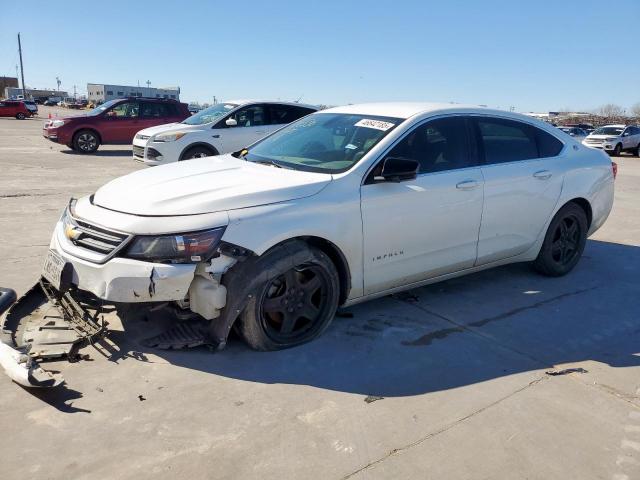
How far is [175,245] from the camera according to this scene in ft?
10.5

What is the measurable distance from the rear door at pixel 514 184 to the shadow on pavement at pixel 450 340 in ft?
1.63

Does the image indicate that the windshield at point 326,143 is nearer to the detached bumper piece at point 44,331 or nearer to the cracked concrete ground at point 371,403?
the cracked concrete ground at point 371,403

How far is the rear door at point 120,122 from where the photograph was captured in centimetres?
1694

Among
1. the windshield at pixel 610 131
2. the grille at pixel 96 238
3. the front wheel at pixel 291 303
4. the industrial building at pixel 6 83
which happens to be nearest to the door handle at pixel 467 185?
the front wheel at pixel 291 303

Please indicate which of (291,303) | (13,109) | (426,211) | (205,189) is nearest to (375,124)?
(426,211)

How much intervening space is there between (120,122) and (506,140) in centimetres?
1496

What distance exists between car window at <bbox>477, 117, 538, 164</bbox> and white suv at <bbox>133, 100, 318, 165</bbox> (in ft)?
24.4

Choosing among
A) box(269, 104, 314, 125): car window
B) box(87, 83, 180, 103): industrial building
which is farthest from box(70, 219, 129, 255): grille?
box(87, 83, 180, 103): industrial building

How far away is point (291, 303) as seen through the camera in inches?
145

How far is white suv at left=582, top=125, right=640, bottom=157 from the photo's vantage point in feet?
88.1

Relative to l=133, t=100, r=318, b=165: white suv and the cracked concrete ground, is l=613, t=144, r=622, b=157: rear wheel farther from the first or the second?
the cracked concrete ground

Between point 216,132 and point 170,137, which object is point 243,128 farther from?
A: point 170,137

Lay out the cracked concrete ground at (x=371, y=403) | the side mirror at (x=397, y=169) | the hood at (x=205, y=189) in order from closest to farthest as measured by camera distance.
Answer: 1. the cracked concrete ground at (x=371, y=403)
2. the hood at (x=205, y=189)
3. the side mirror at (x=397, y=169)

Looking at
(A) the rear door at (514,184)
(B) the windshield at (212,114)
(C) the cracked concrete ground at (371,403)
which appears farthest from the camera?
(B) the windshield at (212,114)
